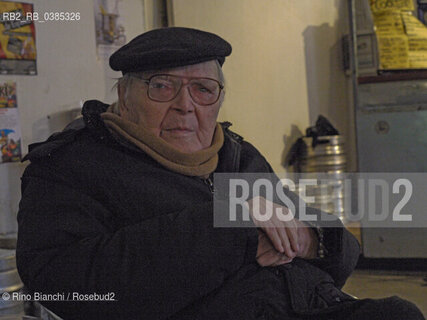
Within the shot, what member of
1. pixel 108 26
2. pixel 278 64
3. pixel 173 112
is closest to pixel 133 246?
pixel 173 112

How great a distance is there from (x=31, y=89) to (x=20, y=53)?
14cm

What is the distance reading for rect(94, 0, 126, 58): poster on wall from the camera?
95.5 inches

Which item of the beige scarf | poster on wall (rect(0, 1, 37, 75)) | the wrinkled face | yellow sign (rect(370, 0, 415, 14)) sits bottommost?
the beige scarf

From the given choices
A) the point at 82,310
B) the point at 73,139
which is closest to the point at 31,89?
the point at 73,139

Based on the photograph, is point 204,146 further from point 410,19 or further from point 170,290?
point 410,19

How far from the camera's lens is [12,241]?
6.43 feet

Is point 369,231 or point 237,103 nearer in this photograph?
point 237,103

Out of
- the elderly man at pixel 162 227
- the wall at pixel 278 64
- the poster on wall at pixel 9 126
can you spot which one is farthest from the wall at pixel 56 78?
the elderly man at pixel 162 227

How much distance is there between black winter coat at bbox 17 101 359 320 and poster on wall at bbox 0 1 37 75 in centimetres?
86

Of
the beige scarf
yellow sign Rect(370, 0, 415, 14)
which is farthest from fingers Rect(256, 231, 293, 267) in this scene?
yellow sign Rect(370, 0, 415, 14)

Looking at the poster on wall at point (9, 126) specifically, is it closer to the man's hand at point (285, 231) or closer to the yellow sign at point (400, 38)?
the man's hand at point (285, 231)

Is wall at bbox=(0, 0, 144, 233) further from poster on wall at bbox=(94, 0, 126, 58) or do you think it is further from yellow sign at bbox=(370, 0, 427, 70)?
yellow sign at bbox=(370, 0, 427, 70)

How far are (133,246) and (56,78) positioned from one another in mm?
1296

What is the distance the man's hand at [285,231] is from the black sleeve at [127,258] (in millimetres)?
59
